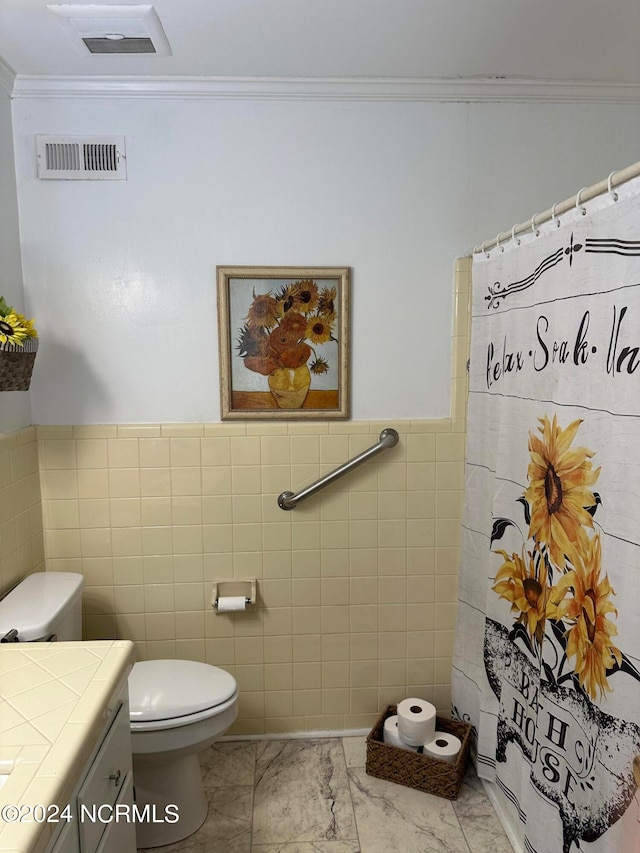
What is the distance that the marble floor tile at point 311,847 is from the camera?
180 cm

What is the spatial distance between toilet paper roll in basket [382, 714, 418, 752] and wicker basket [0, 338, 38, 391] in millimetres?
1638

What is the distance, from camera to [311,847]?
5.94 ft

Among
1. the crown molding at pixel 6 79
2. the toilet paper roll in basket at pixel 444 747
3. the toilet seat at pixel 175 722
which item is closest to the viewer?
the toilet seat at pixel 175 722

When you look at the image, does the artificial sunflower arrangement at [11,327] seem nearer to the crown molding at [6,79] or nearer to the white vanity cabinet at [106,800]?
the crown molding at [6,79]

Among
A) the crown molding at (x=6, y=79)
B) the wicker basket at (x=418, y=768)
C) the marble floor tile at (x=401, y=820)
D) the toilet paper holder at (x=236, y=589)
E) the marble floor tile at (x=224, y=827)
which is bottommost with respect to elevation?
the marble floor tile at (x=224, y=827)

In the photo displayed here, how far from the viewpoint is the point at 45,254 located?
2086 mm

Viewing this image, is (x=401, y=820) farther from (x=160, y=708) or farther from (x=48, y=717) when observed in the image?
(x=48, y=717)

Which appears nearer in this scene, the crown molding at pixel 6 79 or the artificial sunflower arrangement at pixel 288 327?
the crown molding at pixel 6 79

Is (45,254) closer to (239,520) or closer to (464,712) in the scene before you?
(239,520)

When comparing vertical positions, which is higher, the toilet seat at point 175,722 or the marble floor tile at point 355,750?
the toilet seat at point 175,722

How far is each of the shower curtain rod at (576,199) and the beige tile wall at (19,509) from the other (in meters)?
1.63

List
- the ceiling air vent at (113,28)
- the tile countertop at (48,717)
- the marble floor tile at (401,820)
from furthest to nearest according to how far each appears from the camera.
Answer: the marble floor tile at (401,820) < the ceiling air vent at (113,28) < the tile countertop at (48,717)

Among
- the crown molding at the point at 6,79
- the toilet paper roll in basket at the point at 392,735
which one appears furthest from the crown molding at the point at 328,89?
the toilet paper roll in basket at the point at 392,735

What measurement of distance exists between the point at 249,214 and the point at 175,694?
1545mm
